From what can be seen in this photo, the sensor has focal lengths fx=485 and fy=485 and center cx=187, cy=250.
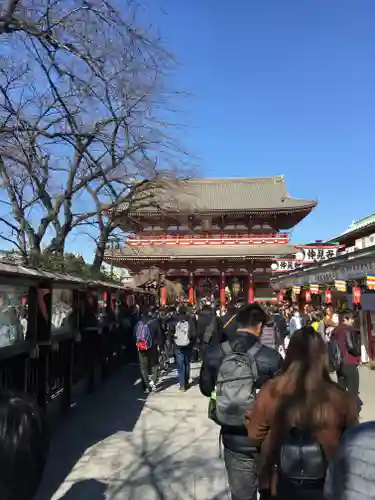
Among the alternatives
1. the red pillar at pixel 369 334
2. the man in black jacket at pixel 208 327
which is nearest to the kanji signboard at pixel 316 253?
the red pillar at pixel 369 334

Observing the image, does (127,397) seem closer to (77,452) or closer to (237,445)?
(77,452)

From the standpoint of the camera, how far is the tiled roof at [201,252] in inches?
1147

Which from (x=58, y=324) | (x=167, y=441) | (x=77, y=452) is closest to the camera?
(x=77, y=452)

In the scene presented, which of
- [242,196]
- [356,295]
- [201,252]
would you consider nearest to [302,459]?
[356,295]

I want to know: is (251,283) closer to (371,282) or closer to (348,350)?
(371,282)

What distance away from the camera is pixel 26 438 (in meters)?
1.96

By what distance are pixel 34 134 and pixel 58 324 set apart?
3262 mm

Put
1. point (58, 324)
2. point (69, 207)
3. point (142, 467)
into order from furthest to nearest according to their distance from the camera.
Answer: point (69, 207) → point (58, 324) → point (142, 467)

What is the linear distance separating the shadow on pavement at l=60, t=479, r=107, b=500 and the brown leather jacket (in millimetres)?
2130

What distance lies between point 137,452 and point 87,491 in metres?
1.11

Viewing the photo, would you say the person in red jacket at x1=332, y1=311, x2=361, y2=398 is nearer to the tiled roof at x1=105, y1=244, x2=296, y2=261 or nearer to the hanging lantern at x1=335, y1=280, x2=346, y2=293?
the hanging lantern at x1=335, y1=280, x2=346, y2=293

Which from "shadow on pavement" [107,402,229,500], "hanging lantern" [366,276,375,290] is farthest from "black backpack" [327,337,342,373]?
"hanging lantern" [366,276,375,290]

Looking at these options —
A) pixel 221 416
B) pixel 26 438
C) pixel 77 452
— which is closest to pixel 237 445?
pixel 221 416

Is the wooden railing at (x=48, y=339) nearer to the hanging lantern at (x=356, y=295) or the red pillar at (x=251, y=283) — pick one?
the hanging lantern at (x=356, y=295)
